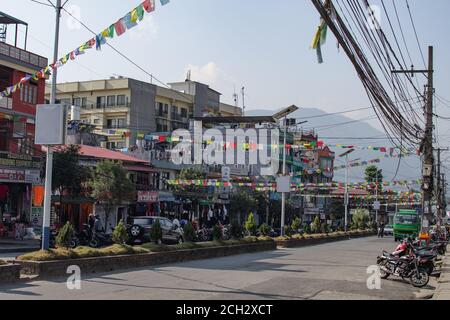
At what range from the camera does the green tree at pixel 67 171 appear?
33.5 m

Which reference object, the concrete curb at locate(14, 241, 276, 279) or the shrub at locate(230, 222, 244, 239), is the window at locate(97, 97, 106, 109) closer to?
the shrub at locate(230, 222, 244, 239)

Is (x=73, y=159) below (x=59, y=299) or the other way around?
the other way around

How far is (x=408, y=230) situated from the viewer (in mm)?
48656

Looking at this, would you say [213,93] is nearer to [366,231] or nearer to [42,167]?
[366,231]

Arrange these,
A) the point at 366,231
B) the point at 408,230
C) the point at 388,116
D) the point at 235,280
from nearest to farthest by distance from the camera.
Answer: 1. the point at 235,280
2. the point at 388,116
3. the point at 408,230
4. the point at 366,231

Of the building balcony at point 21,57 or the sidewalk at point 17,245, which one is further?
the building balcony at point 21,57

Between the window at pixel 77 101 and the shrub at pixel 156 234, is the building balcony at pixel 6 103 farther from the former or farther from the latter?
the window at pixel 77 101

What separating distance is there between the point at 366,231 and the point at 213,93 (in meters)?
28.1

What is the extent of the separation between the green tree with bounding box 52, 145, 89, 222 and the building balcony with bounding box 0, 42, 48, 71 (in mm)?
6037

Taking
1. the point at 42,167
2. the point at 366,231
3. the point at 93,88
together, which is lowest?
the point at 366,231

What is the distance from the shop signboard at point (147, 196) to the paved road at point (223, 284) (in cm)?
2343

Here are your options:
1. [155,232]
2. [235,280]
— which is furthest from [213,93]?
[235,280]

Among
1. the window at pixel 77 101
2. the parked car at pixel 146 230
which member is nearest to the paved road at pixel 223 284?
the parked car at pixel 146 230

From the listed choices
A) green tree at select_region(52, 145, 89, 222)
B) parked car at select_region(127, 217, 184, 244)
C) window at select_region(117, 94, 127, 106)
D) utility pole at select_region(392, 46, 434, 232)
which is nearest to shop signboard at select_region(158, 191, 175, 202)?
green tree at select_region(52, 145, 89, 222)
